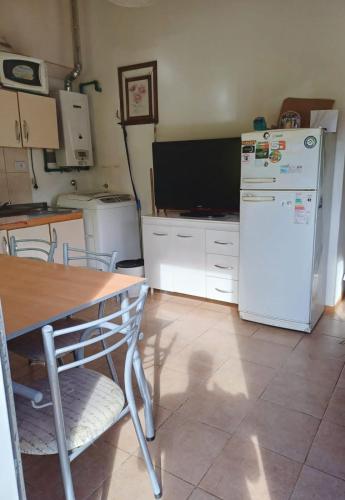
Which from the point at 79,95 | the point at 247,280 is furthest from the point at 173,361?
the point at 79,95

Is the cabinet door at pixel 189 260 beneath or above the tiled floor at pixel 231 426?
above

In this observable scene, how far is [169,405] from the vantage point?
197 cm

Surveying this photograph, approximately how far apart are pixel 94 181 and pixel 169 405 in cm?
308

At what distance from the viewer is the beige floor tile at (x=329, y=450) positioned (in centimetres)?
153

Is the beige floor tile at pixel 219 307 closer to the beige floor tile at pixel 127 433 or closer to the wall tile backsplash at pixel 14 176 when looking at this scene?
the beige floor tile at pixel 127 433

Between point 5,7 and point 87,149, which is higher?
point 5,7

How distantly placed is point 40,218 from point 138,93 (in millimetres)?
1629

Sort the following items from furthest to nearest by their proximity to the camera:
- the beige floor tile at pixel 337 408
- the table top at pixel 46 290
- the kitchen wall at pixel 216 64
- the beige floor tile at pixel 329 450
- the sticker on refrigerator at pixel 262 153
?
the kitchen wall at pixel 216 64, the sticker on refrigerator at pixel 262 153, the beige floor tile at pixel 337 408, the beige floor tile at pixel 329 450, the table top at pixel 46 290

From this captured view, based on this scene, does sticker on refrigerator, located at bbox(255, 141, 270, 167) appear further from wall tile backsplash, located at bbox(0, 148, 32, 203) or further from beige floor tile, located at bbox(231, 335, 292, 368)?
wall tile backsplash, located at bbox(0, 148, 32, 203)

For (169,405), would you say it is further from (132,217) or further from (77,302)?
(132,217)

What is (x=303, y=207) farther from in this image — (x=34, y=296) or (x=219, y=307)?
(x=34, y=296)

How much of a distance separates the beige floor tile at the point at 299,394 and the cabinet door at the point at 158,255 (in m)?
1.59

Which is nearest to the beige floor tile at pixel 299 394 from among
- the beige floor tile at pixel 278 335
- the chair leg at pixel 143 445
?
the beige floor tile at pixel 278 335

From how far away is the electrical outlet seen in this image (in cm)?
368
